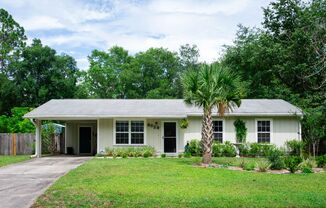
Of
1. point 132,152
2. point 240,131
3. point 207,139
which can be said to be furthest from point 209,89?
point 132,152

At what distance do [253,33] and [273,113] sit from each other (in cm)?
1945

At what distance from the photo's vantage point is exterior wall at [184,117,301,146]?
2517 cm

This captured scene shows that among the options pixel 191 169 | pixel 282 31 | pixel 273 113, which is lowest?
pixel 191 169

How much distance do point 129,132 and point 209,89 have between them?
8421 millimetres

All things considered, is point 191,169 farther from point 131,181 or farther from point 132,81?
point 132,81

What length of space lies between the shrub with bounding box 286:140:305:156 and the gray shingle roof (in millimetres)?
1752

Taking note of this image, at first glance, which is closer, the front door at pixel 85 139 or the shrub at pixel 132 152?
the shrub at pixel 132 152

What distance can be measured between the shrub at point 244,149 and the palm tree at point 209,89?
21.4 feet

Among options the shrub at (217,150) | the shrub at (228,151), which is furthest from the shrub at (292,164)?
the shrub at (217,150)

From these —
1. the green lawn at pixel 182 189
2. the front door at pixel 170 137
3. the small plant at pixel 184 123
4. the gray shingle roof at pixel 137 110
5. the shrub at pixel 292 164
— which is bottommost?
the green lawn at pixel 182 189

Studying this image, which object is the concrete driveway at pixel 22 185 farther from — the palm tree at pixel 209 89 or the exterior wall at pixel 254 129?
the exterior wall at pixel 254 129

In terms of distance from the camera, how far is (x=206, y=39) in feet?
176

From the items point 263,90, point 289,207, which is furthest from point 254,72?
point 289,207

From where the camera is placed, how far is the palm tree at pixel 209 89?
18297 millimetres
